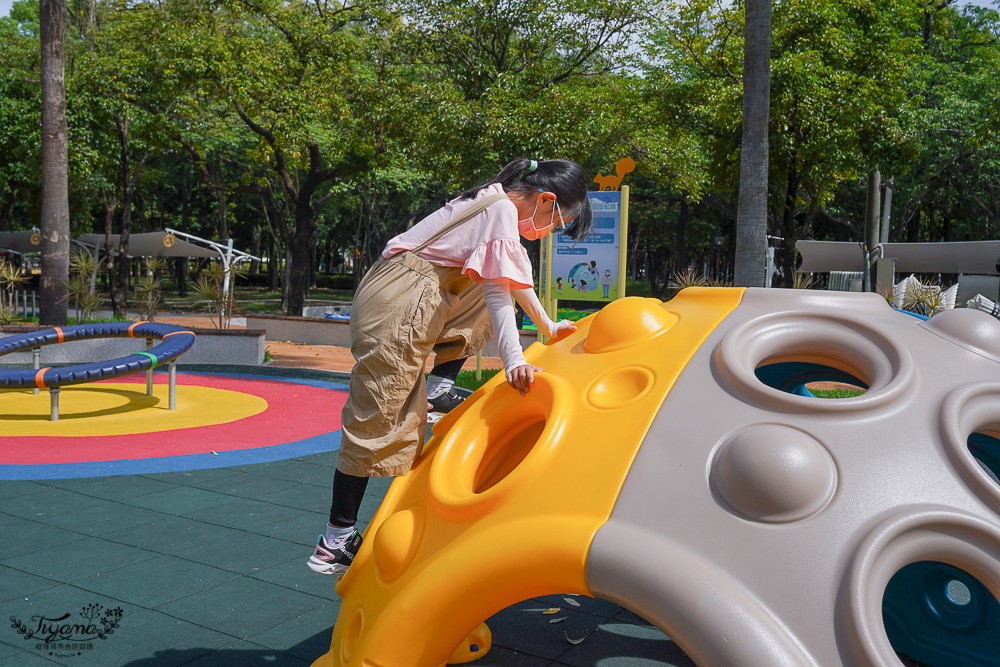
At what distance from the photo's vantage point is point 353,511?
8.84 ft

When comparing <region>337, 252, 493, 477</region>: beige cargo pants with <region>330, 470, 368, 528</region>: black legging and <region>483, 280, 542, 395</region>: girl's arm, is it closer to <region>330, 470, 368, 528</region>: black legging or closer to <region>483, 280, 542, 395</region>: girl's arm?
<region>330, 470, 368, 528</region>: black legging

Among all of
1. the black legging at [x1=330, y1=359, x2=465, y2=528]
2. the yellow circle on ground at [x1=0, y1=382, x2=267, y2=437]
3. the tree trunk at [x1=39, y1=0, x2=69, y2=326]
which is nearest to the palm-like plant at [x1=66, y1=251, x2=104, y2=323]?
the tree trunk at [x1=39, y1=0, x2=69, y2=326]

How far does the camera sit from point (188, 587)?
371 cm

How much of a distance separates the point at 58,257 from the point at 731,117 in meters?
13.4

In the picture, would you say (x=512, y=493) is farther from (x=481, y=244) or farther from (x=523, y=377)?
(x=481, y=244)

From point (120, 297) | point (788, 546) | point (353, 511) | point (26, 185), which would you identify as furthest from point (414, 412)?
point (26, 185)

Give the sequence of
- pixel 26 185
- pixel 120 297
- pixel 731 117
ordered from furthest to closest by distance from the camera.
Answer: pixel 26 185 < pixel 120 297 < pixel 731 117

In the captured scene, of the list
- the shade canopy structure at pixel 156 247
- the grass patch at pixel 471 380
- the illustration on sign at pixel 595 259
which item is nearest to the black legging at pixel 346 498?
the grass patch at pixel 471 380

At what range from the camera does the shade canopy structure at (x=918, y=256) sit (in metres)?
21.1

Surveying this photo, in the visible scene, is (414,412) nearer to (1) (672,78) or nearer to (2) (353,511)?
(2) (353,511)

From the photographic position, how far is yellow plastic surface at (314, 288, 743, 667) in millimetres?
1992

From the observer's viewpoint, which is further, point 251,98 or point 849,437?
point 251,98

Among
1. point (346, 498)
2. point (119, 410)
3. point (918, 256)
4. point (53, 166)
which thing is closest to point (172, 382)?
point (119, 410)

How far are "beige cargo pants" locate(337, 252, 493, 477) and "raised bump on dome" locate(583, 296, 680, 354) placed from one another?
1.74 ft
